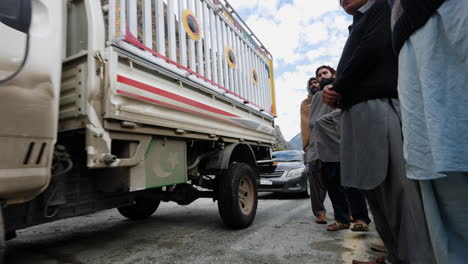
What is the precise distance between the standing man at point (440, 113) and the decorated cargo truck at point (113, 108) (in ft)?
5.93

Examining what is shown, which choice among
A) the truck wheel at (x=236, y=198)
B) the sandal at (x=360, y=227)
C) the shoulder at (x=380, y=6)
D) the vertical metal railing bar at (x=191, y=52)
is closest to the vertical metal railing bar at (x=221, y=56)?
the vertical metal railing bar at (x=191, y=52)

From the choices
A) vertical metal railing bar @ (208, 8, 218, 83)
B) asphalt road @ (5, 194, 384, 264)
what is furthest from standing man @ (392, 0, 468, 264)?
vertical metal railing bar @ (208, 8, 218, 83)

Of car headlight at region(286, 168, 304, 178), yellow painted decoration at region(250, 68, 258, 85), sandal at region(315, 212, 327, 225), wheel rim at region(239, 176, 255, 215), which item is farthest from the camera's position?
car headlight at region(286, 168, 304, 178)

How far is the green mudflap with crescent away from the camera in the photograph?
2.27 meters

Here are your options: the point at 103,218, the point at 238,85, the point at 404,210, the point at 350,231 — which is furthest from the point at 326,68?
the point at 103,218

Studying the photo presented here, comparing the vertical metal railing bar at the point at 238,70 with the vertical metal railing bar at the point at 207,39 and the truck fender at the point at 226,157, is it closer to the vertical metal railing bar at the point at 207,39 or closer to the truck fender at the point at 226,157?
the vertical metal railing bar at the point at 207,39

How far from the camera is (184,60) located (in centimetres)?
274

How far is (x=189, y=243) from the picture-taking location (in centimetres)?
269

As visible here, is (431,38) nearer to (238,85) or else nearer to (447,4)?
(447,4)

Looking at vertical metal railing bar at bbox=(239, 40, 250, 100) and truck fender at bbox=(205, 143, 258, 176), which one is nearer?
truck fender at bbox=(205, 143, 258, 176)

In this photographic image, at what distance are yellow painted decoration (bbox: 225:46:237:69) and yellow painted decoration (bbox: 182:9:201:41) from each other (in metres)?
0.70

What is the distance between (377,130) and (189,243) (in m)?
2.12

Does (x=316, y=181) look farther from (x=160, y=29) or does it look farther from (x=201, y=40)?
(x=160, y=29)

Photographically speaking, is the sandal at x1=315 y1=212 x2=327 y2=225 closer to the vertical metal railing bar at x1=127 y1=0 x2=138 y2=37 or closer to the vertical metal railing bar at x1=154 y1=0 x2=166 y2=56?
the vertical metal railing bar at x1=154 y1=0 x2=166 y2=56
